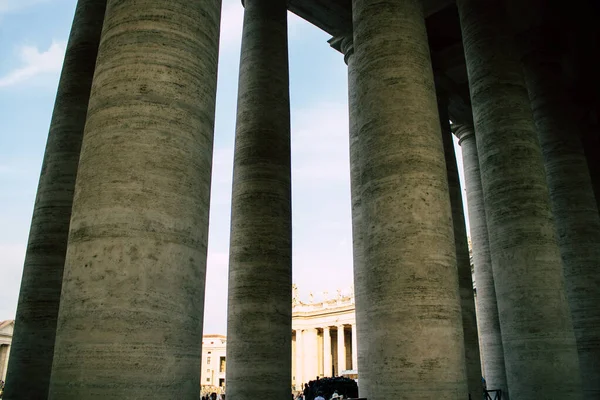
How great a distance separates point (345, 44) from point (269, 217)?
53.8ft

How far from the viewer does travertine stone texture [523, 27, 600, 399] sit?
86.7 feet

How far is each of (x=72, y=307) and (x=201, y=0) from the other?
25.3 feet

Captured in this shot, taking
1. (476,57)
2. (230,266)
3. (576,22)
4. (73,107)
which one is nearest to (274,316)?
(230,266)

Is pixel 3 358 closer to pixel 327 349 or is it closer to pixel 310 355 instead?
pixel 310 355

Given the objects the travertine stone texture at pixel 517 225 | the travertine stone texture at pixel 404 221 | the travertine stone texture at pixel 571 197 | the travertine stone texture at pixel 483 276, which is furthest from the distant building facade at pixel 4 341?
the travertine stone texture at pixel 404 221

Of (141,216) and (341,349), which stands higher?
(341,349)

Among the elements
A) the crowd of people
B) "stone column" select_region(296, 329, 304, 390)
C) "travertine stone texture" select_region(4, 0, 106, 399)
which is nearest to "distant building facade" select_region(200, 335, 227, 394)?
"stone column" select_region(296, 329, 304, 390)

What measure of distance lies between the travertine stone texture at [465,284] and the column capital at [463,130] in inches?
300

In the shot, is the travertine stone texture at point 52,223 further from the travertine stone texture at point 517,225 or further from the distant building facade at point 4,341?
the distant building facade at point 4,341

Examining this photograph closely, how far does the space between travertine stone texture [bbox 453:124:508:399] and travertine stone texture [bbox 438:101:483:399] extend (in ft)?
22.8

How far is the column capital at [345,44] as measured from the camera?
1318 inches

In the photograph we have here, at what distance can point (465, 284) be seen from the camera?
100 ft

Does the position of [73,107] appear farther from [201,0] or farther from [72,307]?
[72,307]

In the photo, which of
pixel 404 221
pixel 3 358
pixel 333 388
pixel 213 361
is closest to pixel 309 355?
pixel 213 361
